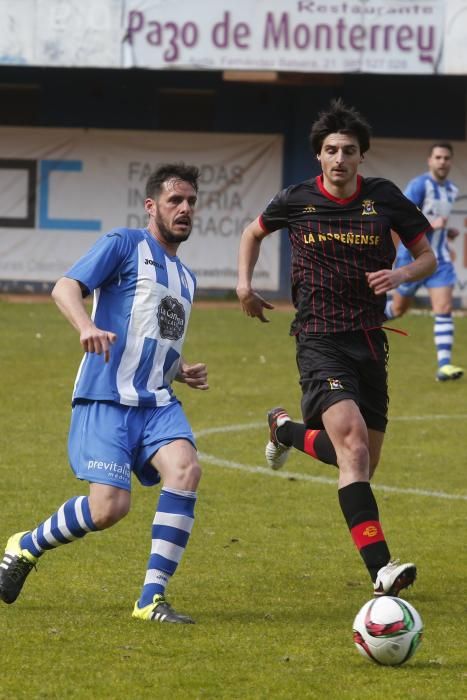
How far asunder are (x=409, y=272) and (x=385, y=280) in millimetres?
304

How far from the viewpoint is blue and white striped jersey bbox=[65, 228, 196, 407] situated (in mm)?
6762

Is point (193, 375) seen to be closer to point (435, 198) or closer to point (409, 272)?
point (409, 272)

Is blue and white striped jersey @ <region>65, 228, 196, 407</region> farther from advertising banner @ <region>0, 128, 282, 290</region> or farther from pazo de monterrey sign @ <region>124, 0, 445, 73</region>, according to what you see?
advertising banner @ <region>0, 128, 282, 290</region>

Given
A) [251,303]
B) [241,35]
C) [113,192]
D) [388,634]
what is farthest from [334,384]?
[113,192]

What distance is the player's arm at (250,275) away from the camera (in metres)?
7.59

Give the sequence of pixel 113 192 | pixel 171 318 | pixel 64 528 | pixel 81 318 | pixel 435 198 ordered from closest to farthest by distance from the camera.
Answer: pixel 81 318 < pixel 64 528 < pixel 171 318 < pixel 435 198 < pixel 113 192

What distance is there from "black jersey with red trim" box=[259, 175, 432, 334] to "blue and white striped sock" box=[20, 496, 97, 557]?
150 cm

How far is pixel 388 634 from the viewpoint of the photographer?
18.9ft

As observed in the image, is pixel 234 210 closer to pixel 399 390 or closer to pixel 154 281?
pixel 399 390

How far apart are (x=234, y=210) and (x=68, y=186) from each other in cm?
281

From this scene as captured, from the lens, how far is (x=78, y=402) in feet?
22.5

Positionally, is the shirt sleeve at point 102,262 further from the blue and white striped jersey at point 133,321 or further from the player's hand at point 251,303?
the player's hand at point 251,303

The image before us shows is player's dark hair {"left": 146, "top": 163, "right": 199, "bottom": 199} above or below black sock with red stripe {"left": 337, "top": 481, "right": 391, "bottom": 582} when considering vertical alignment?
above

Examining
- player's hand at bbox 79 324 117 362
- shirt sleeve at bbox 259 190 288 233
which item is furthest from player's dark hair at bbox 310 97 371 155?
player's hand at bbox 79 324 117 362
